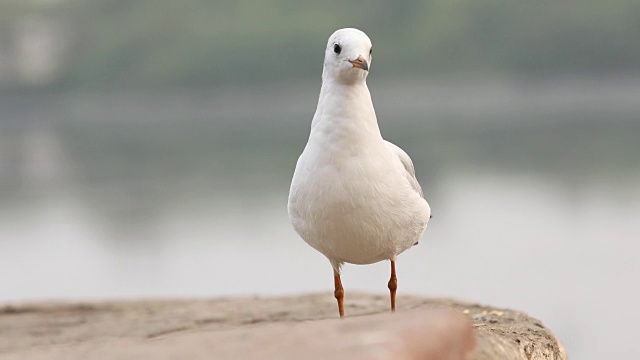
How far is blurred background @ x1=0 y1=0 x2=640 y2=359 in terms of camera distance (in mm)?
16641

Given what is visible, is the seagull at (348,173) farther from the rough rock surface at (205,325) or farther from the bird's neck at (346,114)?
the rough rock surface at (205,325)

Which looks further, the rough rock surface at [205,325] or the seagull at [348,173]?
the seagull at [348,173]

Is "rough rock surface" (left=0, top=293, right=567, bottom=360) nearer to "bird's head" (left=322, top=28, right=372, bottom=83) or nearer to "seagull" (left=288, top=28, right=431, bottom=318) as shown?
"seagull" (left=288, top=28, right=431, bottom=318)

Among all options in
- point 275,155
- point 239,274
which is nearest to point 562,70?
point 275,155

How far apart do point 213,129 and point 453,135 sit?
16.5m

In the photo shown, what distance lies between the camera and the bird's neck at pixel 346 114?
4.98 m

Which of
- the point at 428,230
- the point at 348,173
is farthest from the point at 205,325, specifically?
the point at 428,230

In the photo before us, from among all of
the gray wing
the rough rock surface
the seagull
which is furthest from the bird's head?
the rough rock surface

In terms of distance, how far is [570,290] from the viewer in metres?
15.4

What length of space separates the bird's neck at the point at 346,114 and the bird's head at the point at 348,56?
0.05 meters

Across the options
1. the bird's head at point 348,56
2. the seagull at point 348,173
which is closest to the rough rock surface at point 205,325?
the seagull at point 348,173

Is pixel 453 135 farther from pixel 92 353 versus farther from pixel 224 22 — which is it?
pixel 92 353

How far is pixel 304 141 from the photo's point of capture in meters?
39.8

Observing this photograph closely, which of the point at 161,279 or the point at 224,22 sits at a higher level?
the point at 224,22
